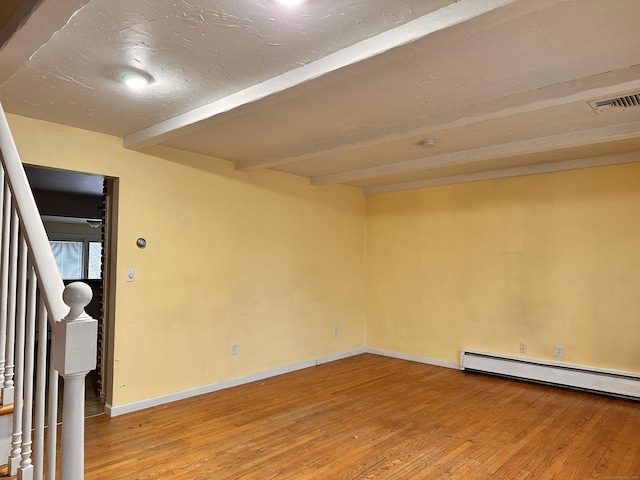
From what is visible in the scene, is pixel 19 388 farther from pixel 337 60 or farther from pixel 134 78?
pixel 337 60

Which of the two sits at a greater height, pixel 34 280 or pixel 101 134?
pixel 101 134

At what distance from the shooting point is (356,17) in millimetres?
1826

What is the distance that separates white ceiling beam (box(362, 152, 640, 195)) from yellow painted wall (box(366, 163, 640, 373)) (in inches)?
3.2

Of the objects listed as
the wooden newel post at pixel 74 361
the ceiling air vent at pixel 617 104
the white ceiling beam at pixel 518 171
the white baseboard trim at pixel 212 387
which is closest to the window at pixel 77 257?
the white baseboard trim at pixel 212 387

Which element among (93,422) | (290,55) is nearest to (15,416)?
(290,55)

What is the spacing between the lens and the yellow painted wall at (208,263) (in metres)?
3.65

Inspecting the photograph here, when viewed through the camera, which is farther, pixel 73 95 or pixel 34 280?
pixel 73 95

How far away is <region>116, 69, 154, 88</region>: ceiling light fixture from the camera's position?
92.2 inches

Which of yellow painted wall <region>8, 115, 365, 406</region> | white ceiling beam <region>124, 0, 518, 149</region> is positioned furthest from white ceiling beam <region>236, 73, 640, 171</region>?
yellow painted wall <region>8, 115, 365, 406</region>

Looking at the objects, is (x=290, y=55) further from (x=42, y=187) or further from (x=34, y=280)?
(x=42, y=187)

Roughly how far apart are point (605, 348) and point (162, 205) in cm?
458

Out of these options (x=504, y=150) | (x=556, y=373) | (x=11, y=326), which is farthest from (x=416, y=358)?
(x=11, y=326)

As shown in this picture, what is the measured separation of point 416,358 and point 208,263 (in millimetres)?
3028

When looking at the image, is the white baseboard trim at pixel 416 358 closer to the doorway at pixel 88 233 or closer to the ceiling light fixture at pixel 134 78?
the doorway at pixel 88 233
